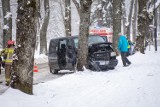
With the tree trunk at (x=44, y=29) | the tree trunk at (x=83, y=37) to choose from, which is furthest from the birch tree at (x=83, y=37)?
the tree trunk at (x=44, y=29)

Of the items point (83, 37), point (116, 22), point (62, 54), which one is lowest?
point (62, 54)

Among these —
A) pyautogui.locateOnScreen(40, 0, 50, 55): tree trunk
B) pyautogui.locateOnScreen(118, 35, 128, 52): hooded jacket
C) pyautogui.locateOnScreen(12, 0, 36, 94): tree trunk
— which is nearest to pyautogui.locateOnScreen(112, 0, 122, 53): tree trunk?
pyautogui.locateOnScreen(118, 35, 128, 52): hooded jacket

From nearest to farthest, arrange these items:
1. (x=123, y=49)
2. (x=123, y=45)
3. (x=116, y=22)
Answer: (x=123, y=49) → (x=123, y=45) → (x=116, y=22)

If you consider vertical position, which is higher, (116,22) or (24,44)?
(116,22)

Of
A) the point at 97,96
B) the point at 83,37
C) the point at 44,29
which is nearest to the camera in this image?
the point at 97,96

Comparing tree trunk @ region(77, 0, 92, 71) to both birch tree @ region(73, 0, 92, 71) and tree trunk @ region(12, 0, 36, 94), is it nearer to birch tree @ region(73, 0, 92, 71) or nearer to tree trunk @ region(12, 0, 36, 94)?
birch tree @ region(73, 0, 92, 71)

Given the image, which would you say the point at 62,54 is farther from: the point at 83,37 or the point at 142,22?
the point at 142,22

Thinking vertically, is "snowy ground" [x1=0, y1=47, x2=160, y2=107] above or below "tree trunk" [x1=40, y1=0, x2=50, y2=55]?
below

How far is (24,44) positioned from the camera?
30.3ft

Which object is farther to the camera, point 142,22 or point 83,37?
point 142,22

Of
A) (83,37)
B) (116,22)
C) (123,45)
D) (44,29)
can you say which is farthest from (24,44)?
(44,29)

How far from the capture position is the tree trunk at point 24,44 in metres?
9.23

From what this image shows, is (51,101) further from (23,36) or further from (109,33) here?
(109,33)

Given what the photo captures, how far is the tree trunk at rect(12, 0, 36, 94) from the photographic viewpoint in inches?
363
